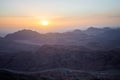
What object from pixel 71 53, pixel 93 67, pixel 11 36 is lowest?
pixel 93 67

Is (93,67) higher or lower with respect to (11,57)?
lower

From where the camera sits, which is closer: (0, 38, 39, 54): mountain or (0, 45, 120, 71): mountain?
(0, 45, 120, 71): mountain

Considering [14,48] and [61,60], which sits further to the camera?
[14,48]

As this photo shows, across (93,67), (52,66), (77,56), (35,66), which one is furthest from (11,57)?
(93,67)

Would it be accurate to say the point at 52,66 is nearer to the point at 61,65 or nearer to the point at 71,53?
the point at 61,65

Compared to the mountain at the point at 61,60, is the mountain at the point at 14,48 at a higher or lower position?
higher

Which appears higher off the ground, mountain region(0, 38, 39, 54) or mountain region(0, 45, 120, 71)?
mountain region(0, 38, 39, 54)

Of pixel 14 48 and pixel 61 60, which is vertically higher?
pixel 14 48

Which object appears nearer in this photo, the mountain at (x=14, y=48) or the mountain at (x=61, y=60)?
the mountain at (x=61, y=60)

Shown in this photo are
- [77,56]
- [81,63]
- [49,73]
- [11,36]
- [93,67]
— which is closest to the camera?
[49,73]

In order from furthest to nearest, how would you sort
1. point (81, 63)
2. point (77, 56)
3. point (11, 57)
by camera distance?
1. point (11, 57)
2. point (77, 56)
3. point (81, 63)

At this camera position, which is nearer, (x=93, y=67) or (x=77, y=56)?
(x=93, y=67)
